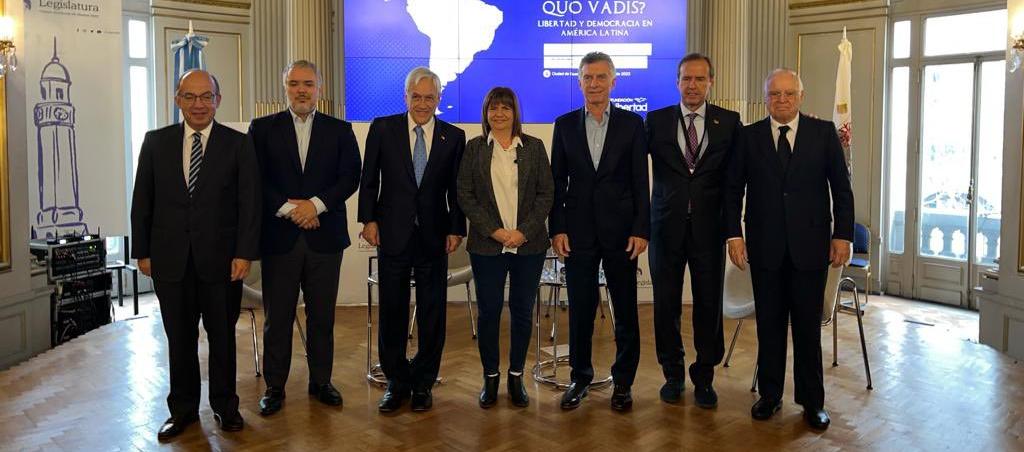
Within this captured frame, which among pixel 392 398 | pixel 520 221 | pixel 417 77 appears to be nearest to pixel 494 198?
pixel 520 221

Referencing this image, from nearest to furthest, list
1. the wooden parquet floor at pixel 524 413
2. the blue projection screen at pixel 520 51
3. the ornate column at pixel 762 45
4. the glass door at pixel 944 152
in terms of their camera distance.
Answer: the wooden parquet floor at pixel 524 413
the glass door at pixel 944 152
the blue projection screen at pixel 520 51
the ornate column at pixel 762 45

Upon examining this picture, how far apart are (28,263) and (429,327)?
299 centimetres

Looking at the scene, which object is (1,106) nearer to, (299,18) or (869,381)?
(299,18)

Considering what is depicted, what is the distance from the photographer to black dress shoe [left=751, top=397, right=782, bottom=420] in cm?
358

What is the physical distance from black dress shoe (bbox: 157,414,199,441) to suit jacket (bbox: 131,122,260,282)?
0.61 meters

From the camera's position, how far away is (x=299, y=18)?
7672mm

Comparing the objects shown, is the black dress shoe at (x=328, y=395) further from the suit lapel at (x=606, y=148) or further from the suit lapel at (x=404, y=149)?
the suit lapel at (x=606, y=148)

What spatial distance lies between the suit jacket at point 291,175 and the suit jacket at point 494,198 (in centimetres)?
55

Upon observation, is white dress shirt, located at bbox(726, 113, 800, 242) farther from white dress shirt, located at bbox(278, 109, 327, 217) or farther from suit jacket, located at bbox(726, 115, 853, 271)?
white dress shirt, located at bbox(278, 109, 327, 217)

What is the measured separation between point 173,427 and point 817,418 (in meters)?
2.69

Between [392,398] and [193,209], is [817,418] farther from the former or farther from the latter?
[193,209]

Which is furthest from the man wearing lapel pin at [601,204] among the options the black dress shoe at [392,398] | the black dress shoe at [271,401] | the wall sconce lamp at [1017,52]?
the wall sconce lamp at [1017,52]

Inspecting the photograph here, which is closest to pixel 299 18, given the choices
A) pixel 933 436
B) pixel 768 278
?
pixel 768 278

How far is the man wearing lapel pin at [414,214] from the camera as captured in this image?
11.6 ft
